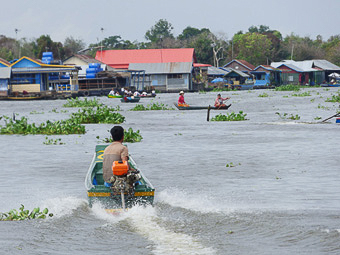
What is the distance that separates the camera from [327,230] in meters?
9.25

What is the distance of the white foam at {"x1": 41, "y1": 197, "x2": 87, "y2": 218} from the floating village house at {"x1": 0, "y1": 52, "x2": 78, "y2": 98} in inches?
2313

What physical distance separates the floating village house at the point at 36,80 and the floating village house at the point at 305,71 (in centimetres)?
5072

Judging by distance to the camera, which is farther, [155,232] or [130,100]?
[130,100]

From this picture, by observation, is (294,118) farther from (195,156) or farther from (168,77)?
(168,77)

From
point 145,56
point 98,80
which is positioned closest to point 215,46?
point 145,56

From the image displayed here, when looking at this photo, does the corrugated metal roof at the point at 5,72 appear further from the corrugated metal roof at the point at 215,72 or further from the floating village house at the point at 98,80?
the corrugated metal roof at the point at 215,72

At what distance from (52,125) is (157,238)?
1855 cm

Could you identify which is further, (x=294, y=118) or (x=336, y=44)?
(x=336, y=44)

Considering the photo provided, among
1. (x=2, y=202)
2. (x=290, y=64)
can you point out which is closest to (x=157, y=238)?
(x=2, y=202)

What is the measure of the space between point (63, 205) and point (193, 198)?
2596 millimetres

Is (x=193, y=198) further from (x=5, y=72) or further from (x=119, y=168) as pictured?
(x=5, y=72)

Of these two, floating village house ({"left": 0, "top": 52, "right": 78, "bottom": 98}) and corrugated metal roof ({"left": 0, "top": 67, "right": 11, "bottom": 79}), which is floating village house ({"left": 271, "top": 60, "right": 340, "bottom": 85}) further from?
corrugated metal roof ({"left": 0, "top": 67, "right": 11, "bottom": 79})

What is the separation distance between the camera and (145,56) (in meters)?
99.2

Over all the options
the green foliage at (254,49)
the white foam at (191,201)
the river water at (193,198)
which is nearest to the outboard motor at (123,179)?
the river water at (193,198)
